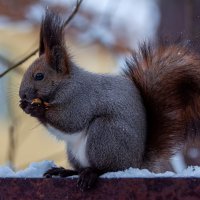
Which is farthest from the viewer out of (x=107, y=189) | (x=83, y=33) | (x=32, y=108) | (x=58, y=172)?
(x=83, y=33)

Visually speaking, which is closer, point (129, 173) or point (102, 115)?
point (129, 173)

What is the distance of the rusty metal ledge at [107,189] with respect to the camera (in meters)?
2.05

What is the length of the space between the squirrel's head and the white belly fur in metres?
0.12

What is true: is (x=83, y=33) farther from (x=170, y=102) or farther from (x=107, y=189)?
(x=107, y=189)

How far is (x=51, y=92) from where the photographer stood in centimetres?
258

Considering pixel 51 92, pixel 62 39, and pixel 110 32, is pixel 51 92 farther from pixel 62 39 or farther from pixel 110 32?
pixel 110 32

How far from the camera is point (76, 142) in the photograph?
248cm

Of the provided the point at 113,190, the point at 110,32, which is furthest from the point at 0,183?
the point at 110,32

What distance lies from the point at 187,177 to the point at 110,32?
131 inches

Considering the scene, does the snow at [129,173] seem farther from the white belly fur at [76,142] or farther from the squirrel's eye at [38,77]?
the squirrel's eye at [38,77]

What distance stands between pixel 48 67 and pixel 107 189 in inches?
25.0

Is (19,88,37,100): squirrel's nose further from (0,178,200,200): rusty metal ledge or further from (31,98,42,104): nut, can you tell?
(0,178,200,200): rusty metal ledge

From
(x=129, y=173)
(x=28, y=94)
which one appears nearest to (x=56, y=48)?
(x=28, y=94)

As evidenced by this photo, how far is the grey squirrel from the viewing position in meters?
2.41
